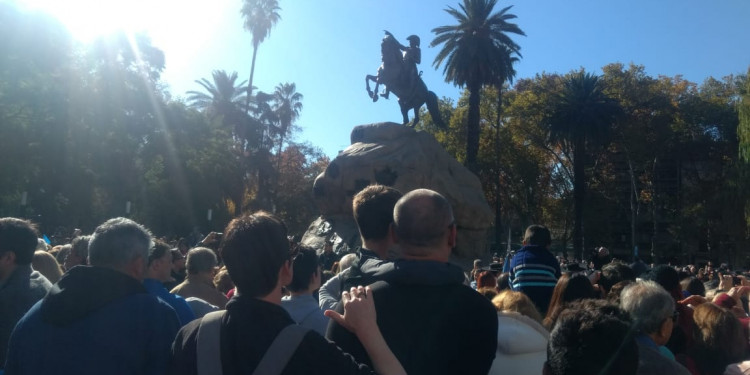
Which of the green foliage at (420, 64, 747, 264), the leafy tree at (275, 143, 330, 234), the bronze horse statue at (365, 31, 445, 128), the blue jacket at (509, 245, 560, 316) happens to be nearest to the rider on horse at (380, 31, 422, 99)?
the bronze horse statue at (365, 31, 445, 128)

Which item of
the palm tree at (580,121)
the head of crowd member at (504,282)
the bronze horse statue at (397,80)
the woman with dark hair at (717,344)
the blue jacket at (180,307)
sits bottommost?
the woman with dark hair at (717,344)

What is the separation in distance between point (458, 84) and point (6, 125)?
22523 millimetres

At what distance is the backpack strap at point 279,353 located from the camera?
7.21ft

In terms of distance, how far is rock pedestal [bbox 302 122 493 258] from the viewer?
1880cm

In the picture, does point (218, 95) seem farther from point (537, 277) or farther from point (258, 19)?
point (537, 277)

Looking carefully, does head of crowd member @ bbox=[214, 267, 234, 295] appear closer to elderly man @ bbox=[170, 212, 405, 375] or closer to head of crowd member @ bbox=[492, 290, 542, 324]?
head of crowd member @ bbox=[492, 290, 542, 324]

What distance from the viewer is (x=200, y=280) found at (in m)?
5.15

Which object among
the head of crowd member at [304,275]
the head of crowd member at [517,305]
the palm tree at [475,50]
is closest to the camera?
the head of crowd member at [517,305]

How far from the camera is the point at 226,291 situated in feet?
19.7

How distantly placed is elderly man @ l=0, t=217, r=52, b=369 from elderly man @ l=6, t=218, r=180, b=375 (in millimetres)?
1171

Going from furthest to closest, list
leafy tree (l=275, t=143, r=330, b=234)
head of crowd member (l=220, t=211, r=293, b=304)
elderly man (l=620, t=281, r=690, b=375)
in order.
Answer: leafy tree (l=275, t=143, r=330, b=234) → elderly man (l=620, t=281, r=690, b=375) → head of crowd member (l=220, t=211, r=293, b=304)

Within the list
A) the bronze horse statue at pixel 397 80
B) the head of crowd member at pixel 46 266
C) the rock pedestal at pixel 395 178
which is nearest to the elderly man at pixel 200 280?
the head of crowd member at pixel 46 266

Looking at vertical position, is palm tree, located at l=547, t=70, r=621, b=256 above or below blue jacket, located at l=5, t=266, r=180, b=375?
above

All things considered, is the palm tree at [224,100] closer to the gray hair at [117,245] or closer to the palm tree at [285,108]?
the palm tree at [285,108]
